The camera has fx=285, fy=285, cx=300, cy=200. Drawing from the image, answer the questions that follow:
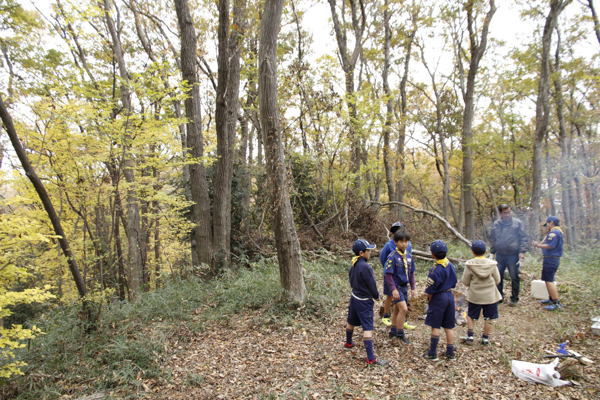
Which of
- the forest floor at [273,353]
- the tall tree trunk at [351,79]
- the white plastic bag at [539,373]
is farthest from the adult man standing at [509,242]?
the tall tree trunk at [351,79]

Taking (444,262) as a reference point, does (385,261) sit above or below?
below

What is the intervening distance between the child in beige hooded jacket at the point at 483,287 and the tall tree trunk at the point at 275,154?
3.05m

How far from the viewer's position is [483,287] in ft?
14.3

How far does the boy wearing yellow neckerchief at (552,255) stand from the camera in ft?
18.0

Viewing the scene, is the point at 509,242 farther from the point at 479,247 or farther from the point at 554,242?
the point at 479,247

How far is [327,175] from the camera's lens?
37.8 ft

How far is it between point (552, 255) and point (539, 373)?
2977 mm

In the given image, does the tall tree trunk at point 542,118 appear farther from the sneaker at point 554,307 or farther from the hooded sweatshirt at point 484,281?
the hooded sweatshirt at point 484,281

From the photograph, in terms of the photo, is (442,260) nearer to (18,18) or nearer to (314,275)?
(314,275)

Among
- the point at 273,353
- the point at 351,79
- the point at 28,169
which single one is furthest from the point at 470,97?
the point at 28,169

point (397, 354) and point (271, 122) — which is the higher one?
point (271, 122)

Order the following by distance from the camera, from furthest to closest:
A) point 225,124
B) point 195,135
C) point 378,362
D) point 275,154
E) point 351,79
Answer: point 351,79
point 195,135
point 225,124
point 275,154
point 378,362

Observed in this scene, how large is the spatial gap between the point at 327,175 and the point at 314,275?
17.8ft

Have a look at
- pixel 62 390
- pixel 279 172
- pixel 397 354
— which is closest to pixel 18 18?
pixel 279 172
